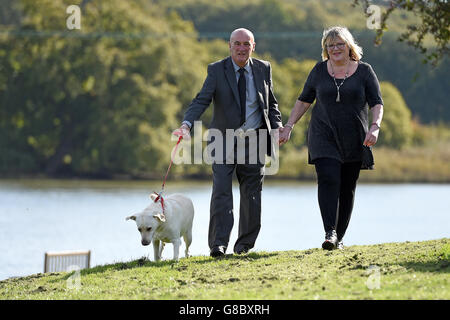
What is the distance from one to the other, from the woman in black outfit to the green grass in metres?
0.73

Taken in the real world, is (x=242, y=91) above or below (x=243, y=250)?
above

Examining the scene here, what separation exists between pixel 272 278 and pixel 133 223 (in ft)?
76.6

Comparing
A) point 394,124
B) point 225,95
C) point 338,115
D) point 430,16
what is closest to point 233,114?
point 225,95

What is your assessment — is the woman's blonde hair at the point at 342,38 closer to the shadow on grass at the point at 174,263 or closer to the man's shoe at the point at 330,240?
the man's shoe at the point at 330,240

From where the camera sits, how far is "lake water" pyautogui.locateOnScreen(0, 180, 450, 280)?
2201 centimetres

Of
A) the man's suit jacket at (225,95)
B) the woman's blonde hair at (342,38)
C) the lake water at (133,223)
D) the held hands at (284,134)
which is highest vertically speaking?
the woman's blonde hair at (342,38)

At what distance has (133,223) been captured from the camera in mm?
31812

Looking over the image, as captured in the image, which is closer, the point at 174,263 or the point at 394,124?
the point at 174,263

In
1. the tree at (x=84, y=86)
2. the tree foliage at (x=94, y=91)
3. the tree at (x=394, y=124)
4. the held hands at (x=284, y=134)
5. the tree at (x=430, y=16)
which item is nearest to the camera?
the tree at (x=430, y=16)

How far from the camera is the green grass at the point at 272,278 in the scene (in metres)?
7.80

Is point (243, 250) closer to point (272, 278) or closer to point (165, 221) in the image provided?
point (165, 221)

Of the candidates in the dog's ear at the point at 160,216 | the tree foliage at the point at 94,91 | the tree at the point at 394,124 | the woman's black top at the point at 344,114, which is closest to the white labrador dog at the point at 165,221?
the dog's ear at the point at 160,216

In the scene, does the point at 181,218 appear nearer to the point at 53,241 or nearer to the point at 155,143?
the point at 53,241

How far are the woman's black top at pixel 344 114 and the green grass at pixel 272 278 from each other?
1159mm
